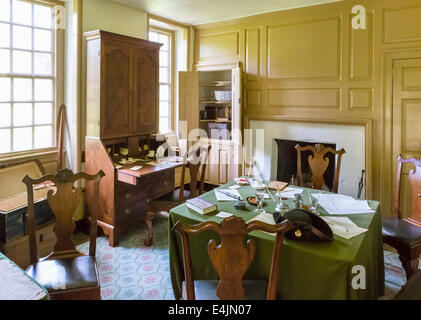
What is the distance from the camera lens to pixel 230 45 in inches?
186

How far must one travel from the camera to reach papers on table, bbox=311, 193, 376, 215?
2.16 m

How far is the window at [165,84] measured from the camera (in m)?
5.05

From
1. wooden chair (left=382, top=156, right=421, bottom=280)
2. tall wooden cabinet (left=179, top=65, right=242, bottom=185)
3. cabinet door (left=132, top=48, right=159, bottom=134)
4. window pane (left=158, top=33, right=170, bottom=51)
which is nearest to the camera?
wooden chair (left=382, top=156, right=421, bottom=280)

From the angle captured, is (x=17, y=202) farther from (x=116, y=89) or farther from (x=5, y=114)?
(x=116, y=89)

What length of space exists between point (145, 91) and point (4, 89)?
1.45 metres

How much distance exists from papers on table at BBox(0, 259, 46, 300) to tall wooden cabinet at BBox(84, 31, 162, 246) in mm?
1721

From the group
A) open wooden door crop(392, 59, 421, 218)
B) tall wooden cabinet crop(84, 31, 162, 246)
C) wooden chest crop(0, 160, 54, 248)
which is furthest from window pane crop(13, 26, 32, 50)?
open wooden door crop(392, 59, 421, 218)

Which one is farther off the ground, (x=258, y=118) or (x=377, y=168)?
(x=258, y=118)

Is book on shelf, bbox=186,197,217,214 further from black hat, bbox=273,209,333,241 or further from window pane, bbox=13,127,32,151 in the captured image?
window pane, bbox=13,127,32,151

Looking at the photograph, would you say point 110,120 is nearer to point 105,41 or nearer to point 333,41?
point 105,41

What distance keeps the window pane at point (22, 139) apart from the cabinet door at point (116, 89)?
0.84 meters

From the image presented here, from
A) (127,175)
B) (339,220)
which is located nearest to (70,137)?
(127,175)

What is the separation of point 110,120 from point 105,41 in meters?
0.82

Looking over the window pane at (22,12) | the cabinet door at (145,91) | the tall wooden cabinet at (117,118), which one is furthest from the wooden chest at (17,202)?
the window pane at (22,12)
